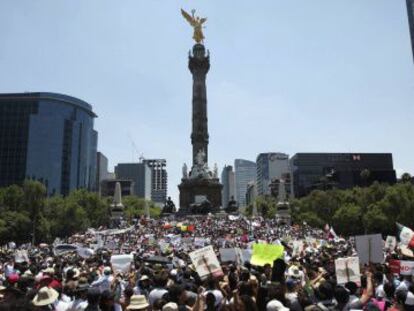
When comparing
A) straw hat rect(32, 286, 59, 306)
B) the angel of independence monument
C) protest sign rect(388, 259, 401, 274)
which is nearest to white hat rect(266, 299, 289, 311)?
straw hat rect(32, 286, 59, 306)

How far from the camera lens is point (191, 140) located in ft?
312

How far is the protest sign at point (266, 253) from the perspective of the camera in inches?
501

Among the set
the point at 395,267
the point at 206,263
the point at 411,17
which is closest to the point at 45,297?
the point at 206,263

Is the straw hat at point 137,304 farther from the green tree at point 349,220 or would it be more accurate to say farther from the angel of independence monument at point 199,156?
the angel of independence monument at point 199,156

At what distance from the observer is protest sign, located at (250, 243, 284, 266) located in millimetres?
12719

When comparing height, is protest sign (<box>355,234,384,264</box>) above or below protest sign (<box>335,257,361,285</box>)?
above

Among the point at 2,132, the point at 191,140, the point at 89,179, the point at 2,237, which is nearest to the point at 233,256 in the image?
the point at 2,237

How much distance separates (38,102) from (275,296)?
14154cm

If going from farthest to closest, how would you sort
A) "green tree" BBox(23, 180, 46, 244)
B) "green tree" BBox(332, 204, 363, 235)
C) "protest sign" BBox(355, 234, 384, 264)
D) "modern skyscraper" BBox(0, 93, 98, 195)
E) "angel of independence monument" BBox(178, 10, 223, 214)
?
"modern skyscraper" BBox(0, 93, 98, 195) → "angel of independence monument" BBox(178, 10, 223, 214) → "green tree" BBox(332, 204, 363, 235) → "green tree" BBox(23, 180, 46, 244) → "protest sign" BBox(355, 234, 384, 264)

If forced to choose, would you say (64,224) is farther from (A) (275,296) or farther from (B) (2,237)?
(A) (275,296)

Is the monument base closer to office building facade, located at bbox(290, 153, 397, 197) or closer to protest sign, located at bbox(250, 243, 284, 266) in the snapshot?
protest sign, located at bbox(250, 243, 284, 266)

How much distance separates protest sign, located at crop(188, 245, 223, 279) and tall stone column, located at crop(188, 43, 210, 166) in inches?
3279

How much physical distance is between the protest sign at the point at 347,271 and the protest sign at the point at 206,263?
2.81 metres

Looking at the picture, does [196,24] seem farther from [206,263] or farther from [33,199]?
[206,263]
